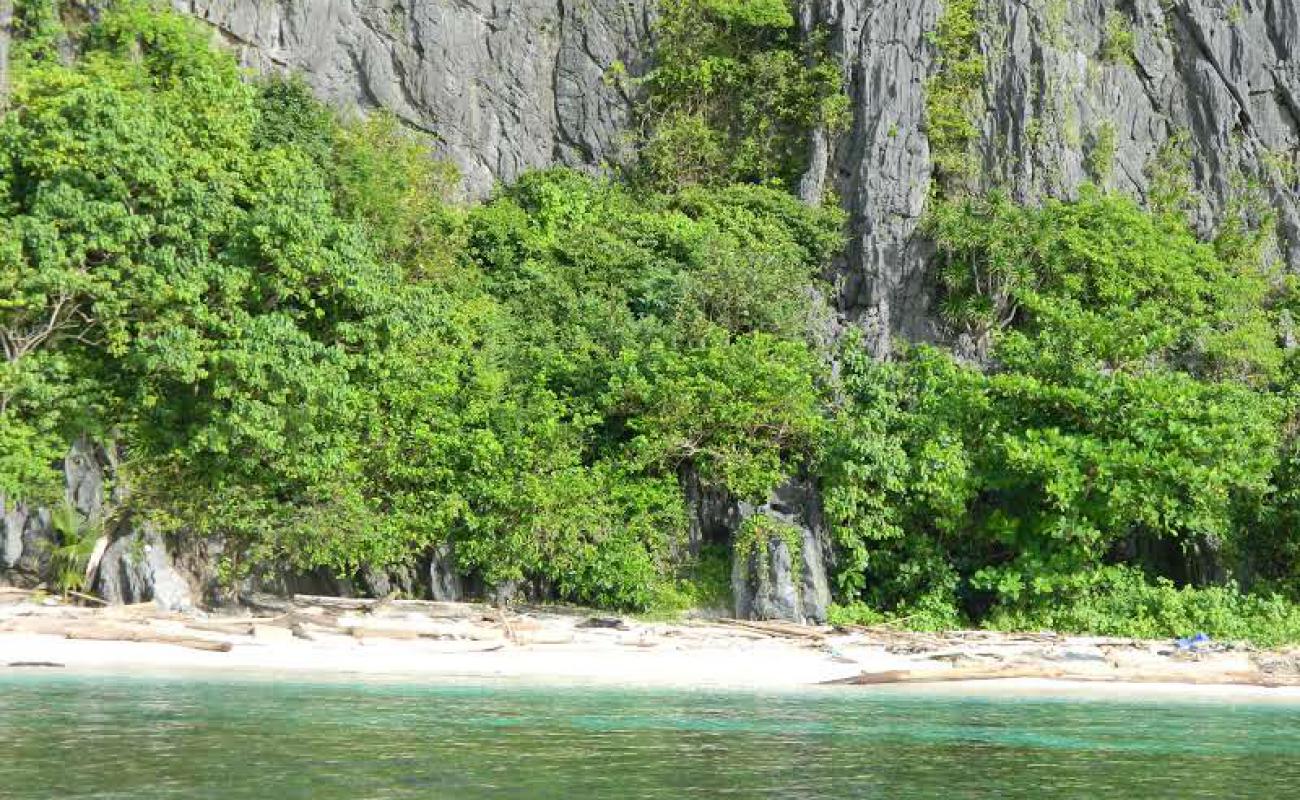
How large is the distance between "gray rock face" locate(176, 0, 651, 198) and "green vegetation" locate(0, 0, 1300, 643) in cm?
338

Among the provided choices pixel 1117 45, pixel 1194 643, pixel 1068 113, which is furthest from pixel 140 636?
pixel 1117 45

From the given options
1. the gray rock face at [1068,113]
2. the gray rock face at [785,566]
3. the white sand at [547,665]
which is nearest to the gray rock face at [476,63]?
the gray rock face at [1068,113]

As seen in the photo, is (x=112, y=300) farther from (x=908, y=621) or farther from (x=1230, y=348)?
(x=1230, y=348)

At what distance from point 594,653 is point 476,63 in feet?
63.8

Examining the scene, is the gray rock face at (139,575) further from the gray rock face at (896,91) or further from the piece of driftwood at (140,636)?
the gray rock face at (896,91)

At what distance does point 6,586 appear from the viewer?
59.6 ft

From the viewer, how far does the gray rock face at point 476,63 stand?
2977 cm

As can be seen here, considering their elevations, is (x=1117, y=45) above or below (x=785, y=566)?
above

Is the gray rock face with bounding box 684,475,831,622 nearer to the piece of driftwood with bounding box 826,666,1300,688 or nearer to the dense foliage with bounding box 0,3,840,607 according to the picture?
the dense foliage with bounding box 0,3,840,607

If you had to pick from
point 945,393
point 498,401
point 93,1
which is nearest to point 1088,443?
point 945,393

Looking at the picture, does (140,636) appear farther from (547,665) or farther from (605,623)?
(605,623)

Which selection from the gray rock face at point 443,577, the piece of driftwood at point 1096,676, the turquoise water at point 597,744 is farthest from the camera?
the gray rock face at point 443,577

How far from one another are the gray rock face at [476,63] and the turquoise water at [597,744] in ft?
63.1

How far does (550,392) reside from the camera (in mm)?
21547
